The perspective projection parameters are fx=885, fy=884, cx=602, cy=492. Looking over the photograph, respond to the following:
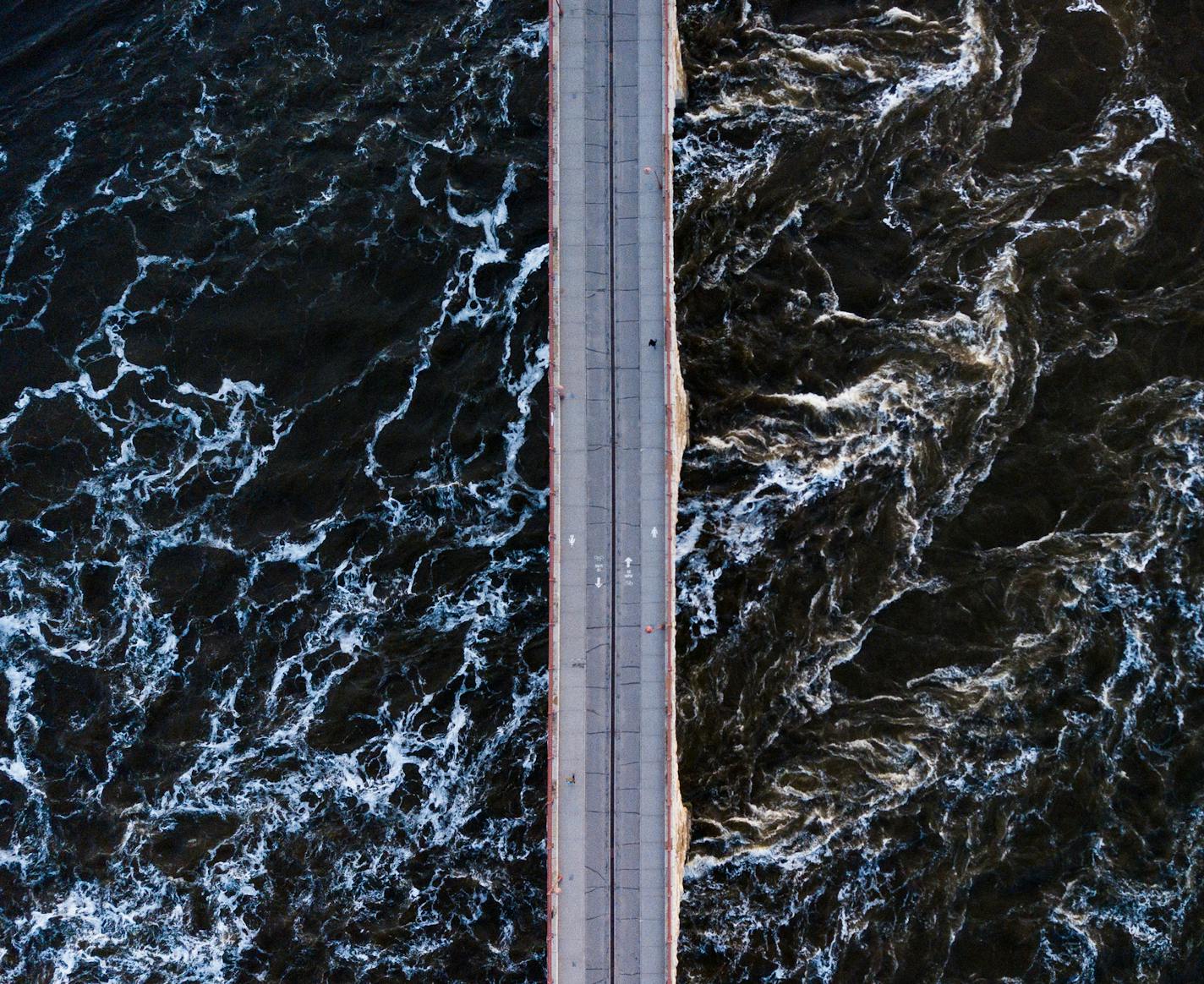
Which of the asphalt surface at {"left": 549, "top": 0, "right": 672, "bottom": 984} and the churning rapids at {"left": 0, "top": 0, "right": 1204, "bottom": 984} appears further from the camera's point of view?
the churning rapids at {"left": 0, "top": 0, "right": 1204, "bottom": 984}

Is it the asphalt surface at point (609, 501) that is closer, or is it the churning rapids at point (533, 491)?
the asphalt surface at point (609, 501)

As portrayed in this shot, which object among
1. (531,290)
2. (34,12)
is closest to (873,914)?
(531,290)

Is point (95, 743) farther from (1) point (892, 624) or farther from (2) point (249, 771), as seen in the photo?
(1) point (892, 624)

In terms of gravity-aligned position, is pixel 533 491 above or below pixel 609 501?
above

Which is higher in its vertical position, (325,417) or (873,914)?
(325,417)
